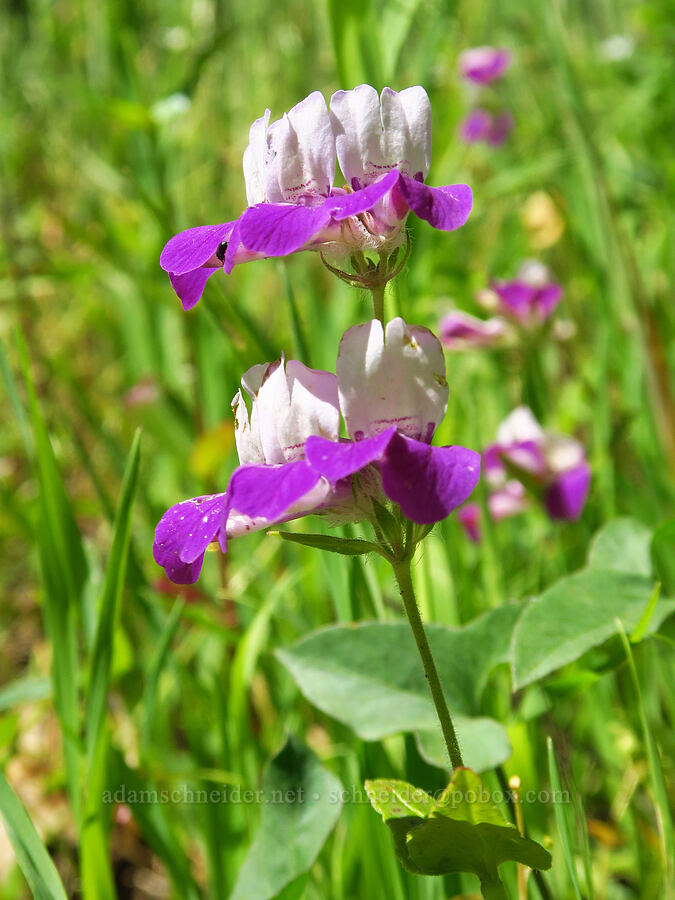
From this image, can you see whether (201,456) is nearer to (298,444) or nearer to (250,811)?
(250,811)

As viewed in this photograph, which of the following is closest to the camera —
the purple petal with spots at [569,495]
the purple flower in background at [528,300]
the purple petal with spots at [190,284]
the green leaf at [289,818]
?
the purple petal with spots at [190,284]

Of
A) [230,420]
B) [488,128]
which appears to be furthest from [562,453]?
[488,128]

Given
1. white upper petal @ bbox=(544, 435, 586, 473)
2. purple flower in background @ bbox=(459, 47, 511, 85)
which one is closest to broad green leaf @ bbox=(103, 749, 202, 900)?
white upper petal @ bbox=(544, 435, 586, 473)

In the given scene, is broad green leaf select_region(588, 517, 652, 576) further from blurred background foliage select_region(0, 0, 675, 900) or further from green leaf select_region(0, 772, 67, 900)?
green leaf select_region(0, 772, 67, 900)

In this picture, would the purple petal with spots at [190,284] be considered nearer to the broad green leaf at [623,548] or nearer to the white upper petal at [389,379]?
the white upper petal at [389,379]

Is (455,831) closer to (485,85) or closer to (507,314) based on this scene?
(507,314)

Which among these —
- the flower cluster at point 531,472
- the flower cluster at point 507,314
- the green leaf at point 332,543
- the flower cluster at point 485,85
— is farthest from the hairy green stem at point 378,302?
the flower cluster at point 485,85

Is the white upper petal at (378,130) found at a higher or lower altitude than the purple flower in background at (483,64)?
lower
